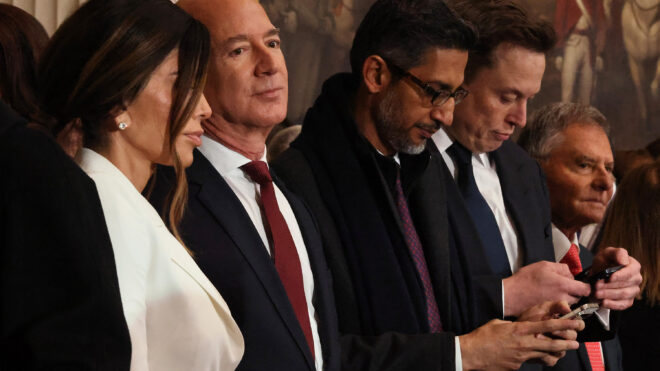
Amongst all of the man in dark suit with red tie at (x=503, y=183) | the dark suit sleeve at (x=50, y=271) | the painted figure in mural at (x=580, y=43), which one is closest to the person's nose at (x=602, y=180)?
the man in dark suit with red tie at (x=503, y=183)

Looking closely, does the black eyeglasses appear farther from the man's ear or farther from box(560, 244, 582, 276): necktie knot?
box(560, 244, 582, 276): necktie knot

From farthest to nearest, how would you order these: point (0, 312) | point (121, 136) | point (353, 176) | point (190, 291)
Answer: point (353, 176) < point (121, 136) < point (190, 291) < point (0, 312)

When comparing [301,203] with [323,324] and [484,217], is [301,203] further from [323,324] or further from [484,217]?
[484,217]

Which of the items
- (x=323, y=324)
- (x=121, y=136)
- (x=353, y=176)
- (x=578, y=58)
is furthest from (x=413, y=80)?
(x=578, y=58)

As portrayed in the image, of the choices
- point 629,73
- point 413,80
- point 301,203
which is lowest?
point 629,73

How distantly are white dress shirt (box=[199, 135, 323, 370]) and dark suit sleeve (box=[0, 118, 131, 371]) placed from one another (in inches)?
41.0

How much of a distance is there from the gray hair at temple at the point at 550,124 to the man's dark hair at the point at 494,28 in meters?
0.83

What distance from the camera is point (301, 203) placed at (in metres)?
2.53

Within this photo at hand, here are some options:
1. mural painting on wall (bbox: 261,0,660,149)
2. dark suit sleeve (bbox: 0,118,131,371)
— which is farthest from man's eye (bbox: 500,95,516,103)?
mural painting on wall (bbox: 261,0,660,149)

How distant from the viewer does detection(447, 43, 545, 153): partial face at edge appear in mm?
3346

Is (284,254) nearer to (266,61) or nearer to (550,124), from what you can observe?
(266,61)

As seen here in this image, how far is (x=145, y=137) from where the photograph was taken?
1.97 meters

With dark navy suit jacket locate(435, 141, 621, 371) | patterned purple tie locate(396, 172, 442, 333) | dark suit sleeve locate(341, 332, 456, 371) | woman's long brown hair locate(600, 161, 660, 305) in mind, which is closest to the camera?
dark suit sleeve locate(341, 332, 456, 371)

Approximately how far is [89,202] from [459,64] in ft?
6.36
